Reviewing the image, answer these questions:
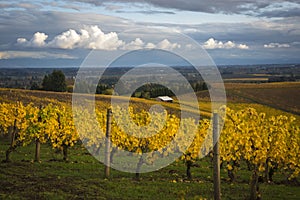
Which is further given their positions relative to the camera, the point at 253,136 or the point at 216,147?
the point at 253,136

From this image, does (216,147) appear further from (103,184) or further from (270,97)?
(270,97)

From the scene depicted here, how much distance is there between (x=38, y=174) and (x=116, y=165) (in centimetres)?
453

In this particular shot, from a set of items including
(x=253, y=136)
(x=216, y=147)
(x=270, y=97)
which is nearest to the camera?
(x=216, y=147)

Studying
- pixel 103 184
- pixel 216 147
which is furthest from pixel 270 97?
pixel 216 147

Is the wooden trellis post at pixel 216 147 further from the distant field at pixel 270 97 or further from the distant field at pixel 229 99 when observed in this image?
the distant field at pixel 270 97

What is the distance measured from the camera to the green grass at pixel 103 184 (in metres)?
11.5

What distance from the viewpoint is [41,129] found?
59.1 feet

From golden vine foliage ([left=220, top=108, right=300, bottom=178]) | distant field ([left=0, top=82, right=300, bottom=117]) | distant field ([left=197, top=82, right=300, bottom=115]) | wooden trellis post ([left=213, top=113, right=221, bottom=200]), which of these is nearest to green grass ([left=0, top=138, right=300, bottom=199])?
wooden trellis post ([left=213, top=113, right=221, bottom=200])

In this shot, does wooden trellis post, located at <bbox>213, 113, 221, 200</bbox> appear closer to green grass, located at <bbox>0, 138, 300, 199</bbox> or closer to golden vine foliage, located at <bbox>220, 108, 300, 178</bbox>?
green grass, located at <bbox>0, 138, 300, 199</bbox>

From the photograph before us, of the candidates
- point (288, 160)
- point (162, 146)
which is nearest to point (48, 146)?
point (162, 146)

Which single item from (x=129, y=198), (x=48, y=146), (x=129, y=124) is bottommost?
(x=48, y=146)

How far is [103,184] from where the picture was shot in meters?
12.9

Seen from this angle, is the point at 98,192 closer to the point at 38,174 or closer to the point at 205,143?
the point at 38,174

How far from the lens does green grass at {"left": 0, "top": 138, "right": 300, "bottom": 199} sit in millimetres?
11500
